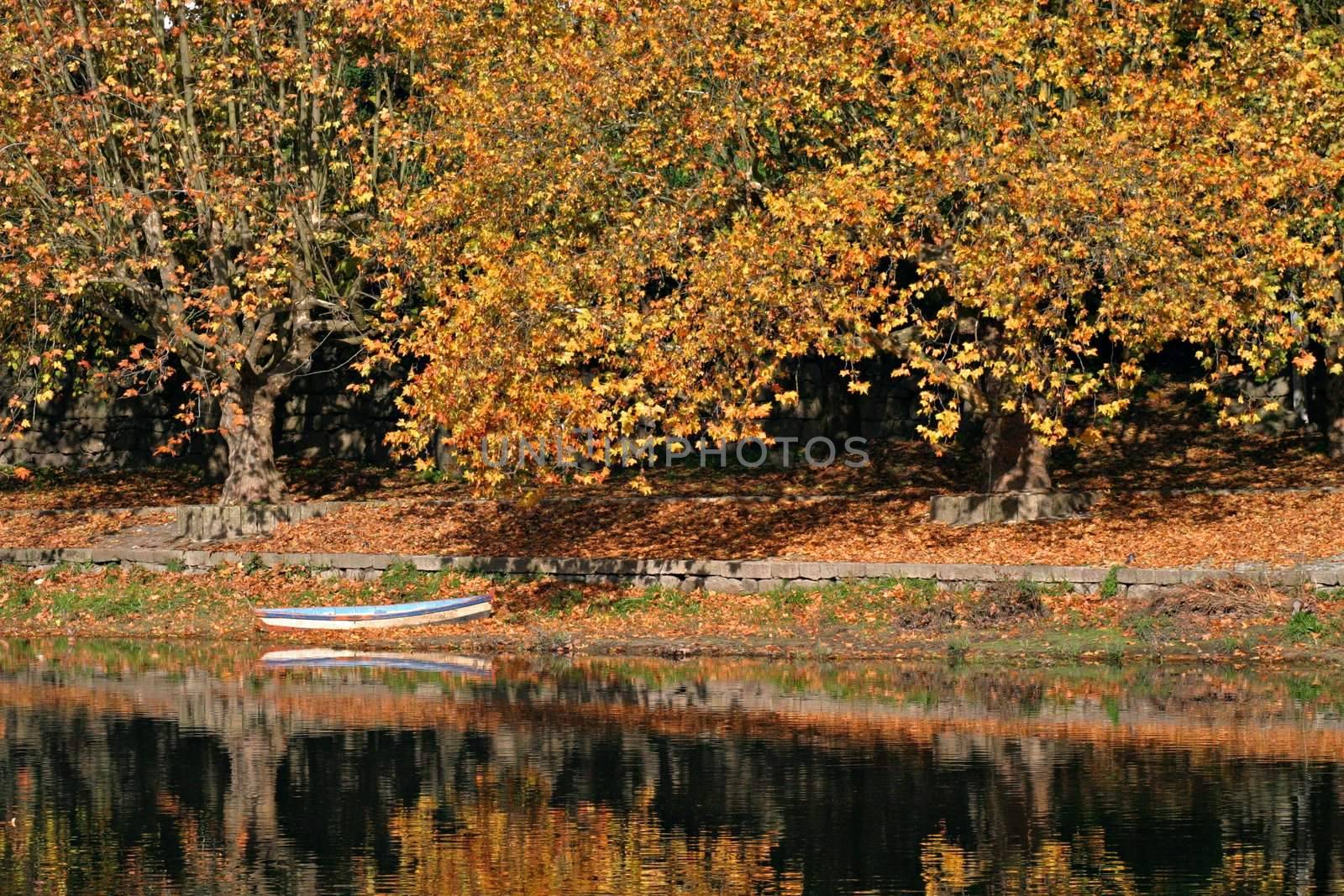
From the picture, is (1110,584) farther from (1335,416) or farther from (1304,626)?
(1335,416)

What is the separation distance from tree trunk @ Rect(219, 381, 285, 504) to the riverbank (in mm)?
3432

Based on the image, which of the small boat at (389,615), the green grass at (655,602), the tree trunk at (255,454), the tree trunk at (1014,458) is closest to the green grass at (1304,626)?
the tree trunk at (1014,458)

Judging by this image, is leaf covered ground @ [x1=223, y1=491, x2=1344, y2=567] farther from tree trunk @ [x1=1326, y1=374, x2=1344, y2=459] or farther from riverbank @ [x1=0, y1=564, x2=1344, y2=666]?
tree trunk @ [x1=1326, y1=374, x2=1344, y2=459]

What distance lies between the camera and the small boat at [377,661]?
949 inches

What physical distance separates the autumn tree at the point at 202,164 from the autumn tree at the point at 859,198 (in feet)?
11.5

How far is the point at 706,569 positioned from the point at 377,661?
572 centimetres

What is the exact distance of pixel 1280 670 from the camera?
22.4 metres

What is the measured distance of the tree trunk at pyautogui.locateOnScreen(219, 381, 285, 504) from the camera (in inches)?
1380

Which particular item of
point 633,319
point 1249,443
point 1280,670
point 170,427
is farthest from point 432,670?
point 170,427

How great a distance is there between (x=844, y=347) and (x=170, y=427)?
2344cm

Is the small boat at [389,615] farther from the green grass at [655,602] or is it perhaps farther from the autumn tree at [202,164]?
the autumn tree at [202,164]

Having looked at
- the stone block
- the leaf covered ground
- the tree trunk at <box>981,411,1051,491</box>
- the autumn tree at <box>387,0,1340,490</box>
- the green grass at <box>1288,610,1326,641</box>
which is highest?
the autumn tree at <box>387,0,1340,490</box>

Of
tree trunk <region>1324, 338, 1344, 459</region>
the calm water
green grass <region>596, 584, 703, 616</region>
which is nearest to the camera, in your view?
the calm water

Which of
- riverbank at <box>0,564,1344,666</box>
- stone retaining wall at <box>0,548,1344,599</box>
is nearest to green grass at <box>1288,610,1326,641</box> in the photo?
riverbank at <box>0,564,1344,666</box>
